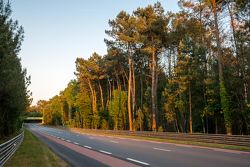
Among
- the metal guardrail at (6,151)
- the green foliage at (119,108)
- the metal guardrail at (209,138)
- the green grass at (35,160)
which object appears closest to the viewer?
the metal guardrail at (6,151)

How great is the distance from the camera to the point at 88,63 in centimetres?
6825

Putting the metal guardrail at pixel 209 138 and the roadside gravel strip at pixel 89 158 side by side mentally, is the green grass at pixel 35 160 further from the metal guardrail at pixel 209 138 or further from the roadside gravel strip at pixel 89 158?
the metal guardrail at pixel 209 138

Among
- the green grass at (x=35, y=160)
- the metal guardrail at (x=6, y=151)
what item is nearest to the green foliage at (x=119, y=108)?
the green grass at (x=35, y=160)

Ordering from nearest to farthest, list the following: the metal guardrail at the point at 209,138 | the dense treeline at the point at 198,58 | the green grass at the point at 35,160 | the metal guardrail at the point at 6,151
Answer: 1. the metal guardrail at the point at 6,151
2. the green grass at the point at 35,160
3. the metal guardrail at the point at 209,138
4. the dense treeline at the point at 198,58

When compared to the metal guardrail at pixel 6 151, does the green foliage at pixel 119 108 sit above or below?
above

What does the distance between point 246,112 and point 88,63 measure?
142 ft

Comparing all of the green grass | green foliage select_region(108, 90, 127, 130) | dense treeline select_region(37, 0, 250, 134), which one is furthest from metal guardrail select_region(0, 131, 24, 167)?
green foliage select_region(108, 90, 127, 130)

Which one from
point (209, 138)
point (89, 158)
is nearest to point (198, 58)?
point (209, 138)

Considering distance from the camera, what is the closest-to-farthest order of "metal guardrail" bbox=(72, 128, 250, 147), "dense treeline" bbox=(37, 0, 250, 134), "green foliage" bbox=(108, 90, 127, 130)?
A: "metal guardrail" bbox=(72, 128, 250, 147) → "dense treeline" bbox=(37, 0, 250, 134) → "green foliage" bbox=(108, 90, 127, 130)

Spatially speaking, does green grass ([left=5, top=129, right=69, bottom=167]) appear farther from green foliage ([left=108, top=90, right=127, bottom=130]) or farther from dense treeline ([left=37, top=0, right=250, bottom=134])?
green foliage ([left=108, top=90, right=127, bottom=130])

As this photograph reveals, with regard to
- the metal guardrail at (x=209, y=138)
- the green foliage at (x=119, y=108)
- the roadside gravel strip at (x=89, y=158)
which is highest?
the green foliage at (x=119, y=108)

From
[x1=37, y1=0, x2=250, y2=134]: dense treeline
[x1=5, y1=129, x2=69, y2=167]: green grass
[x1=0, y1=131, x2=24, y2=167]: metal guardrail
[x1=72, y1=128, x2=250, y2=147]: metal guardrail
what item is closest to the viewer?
[x1=0, y1=131, x2=24, y2=167]: metal guardrail

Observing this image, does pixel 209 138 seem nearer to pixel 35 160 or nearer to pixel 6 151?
pixel 35 160

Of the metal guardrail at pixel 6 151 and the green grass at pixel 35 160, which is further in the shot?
the green grass at pixel 35 160
